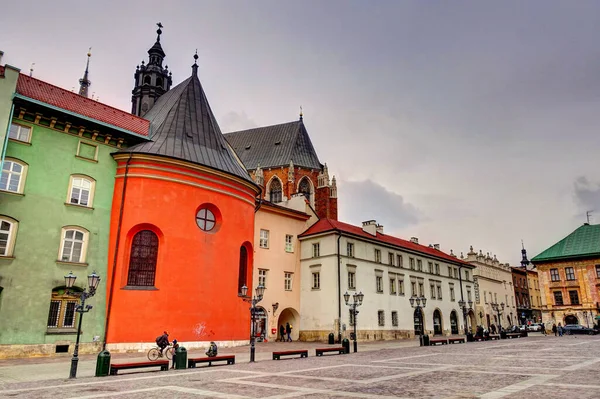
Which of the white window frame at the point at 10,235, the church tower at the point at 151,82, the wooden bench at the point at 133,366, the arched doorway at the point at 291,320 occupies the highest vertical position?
the church tower at the point at 151,82

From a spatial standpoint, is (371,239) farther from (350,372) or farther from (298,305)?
(350,372)

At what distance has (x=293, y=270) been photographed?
36.8 meters

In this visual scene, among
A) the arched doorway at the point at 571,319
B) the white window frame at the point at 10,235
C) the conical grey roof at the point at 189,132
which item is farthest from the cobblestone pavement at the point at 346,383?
the arched doorway at the point at 571,319

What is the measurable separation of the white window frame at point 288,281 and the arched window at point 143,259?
14027mm

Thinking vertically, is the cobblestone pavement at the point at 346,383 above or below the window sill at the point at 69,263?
below

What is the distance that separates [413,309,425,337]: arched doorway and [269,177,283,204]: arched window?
20.6 meters

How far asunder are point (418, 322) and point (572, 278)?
2753 cm

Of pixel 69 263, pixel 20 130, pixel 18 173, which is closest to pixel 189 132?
pixel 20 130

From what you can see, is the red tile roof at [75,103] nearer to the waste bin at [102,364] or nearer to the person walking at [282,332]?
the waste bin at [102,364]

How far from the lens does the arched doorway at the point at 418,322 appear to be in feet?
139

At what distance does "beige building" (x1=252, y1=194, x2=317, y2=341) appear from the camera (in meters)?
33.6

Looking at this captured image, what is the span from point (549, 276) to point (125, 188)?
5679 cm

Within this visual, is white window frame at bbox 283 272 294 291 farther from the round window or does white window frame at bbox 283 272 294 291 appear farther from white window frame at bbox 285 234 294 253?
the round window

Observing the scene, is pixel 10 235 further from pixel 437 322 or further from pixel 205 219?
pixel 437 322
